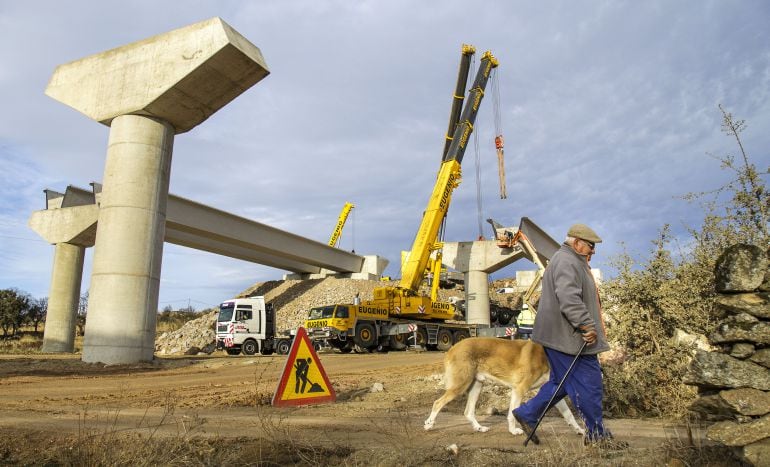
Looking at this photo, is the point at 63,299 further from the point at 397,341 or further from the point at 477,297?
the point at 477,297

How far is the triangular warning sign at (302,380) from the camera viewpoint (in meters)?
7.50

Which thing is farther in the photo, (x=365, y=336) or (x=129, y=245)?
(x=365, y=336)

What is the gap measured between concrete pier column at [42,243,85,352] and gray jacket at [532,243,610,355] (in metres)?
26.1

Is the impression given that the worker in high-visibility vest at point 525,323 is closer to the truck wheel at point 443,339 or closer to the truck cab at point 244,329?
the truck wheel at point 443,339

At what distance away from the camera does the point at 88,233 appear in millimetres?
26594

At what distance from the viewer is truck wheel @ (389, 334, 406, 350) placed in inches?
1035

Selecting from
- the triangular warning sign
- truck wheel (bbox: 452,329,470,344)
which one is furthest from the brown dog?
truck wheel (bbox: 452,329,470,344)

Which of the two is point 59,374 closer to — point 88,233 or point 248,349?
point 248,349

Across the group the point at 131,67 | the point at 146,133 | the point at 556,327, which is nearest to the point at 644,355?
the point at 556,327

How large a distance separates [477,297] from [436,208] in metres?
10.8

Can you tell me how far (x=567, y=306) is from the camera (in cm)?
492

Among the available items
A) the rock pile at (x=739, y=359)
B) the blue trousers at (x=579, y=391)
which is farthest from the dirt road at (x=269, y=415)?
the rock pile at (x=739, y=359)

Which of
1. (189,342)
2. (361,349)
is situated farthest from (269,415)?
(189,342)

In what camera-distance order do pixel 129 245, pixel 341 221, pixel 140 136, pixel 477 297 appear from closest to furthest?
pixel 129 245, pixel 140 136, pixel 477 297, pixel 341 221
